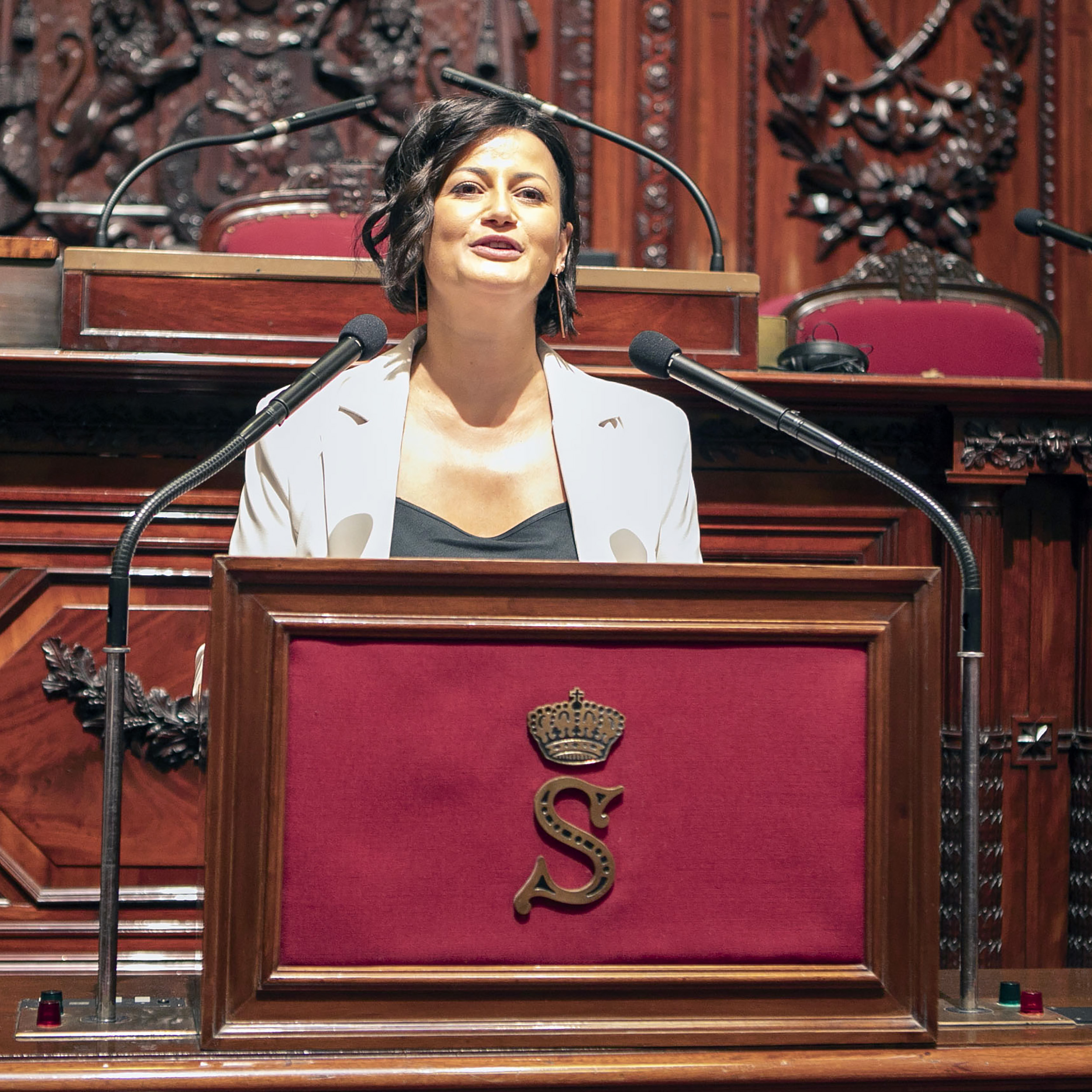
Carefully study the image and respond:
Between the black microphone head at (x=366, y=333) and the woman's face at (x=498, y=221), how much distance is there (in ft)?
0.83

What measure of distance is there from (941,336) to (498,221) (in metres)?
1.62

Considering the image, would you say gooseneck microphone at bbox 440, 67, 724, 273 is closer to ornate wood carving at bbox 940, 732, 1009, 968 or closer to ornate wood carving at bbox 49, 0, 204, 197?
ornate wood carving at bbox 940, 732, 1009, 968

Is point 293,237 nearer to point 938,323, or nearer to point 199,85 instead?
point 199,85

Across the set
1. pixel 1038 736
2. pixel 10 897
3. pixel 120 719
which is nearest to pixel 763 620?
pixel 120 719

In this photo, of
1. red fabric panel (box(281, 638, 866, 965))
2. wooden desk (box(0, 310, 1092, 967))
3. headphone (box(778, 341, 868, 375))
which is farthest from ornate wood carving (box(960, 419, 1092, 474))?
red fabric panel (box(281, 638, 866, 965))

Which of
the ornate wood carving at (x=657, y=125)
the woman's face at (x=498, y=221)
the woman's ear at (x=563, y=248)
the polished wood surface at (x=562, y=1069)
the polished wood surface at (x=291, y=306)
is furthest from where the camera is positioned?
the ornate wood carving at (x=657, y=125)

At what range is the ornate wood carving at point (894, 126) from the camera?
386 cm

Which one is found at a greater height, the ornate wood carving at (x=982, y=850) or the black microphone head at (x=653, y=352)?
the black microphone head at (x=653, y=352)

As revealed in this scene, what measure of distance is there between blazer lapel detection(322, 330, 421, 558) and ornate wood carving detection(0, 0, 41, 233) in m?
2.31

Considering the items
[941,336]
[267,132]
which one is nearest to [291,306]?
[267,132]

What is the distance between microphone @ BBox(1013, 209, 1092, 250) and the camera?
213 cm

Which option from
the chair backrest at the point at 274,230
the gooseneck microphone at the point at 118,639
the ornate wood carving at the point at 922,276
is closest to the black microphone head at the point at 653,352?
the gooseneck microphone at the point at 118,639

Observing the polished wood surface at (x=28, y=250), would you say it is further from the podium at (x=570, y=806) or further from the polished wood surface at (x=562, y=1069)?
the polished wood surface at (x=562, y=1069)

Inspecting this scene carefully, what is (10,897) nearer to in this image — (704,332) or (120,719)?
(120,719)
